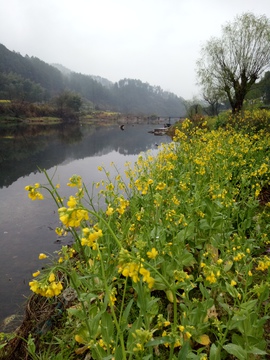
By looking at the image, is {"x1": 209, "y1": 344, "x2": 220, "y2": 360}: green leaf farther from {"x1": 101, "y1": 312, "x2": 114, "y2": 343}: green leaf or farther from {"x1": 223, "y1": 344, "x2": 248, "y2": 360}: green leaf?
{"x1": 101, "y1": 312, "x2": 114, "y2": 343}: green leaf

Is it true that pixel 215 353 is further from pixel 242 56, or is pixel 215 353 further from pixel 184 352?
pixel 242 56

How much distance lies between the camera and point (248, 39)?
22188mm

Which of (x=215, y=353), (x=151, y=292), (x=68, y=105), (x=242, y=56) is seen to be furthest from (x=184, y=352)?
(x=68, y=105)

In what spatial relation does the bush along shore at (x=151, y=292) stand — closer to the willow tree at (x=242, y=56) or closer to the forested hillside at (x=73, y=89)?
the willow tree at (x=242, y=56)

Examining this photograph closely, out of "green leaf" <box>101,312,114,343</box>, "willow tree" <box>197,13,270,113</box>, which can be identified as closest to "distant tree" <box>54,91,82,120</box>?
"willow tree" <box>197,13,270,113</box>

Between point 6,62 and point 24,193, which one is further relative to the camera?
point 6,62

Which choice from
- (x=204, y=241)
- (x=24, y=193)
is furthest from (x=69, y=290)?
(x=24, y=193)

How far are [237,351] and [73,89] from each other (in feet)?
491

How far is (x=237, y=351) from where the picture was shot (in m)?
1.71

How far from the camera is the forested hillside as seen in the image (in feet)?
257

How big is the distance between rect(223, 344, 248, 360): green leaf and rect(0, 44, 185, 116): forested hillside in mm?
75957

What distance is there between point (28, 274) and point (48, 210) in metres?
3.16

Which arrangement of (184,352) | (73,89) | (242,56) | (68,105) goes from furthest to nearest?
(73,89), (68,105), (242,56), (184,352)

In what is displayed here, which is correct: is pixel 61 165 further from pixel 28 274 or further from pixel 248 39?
pixel 248 39
